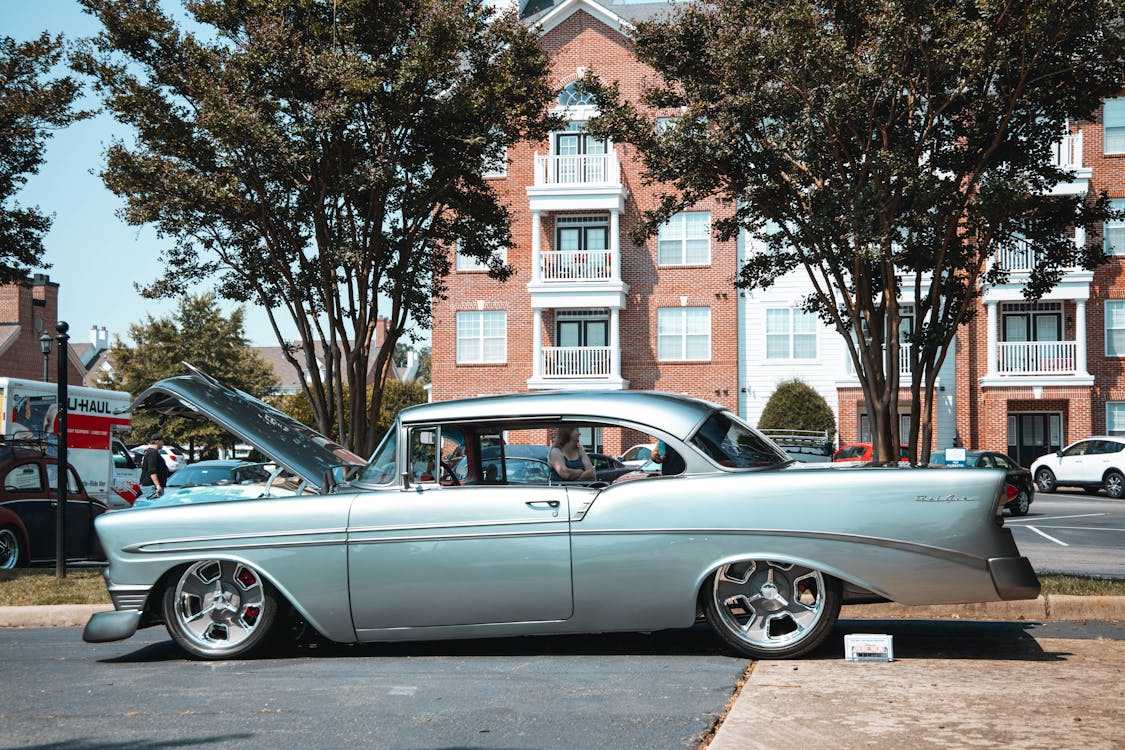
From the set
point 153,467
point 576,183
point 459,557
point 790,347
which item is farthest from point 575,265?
point 459,557

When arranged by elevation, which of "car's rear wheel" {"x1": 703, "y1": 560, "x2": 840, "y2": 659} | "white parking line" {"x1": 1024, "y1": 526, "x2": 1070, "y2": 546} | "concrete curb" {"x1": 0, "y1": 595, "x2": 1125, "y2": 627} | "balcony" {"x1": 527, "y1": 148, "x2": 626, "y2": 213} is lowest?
"white parking line" {"x1": 1024, "y1": 526, "x2": 1070, "y2": 546}

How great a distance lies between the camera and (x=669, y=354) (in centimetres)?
3728

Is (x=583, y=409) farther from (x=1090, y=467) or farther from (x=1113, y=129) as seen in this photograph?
(x=1113, y=129)

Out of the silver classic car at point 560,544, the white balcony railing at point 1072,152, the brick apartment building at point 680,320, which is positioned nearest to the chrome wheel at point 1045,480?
the brick apartment building at point 680,320

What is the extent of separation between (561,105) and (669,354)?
8.73 metres

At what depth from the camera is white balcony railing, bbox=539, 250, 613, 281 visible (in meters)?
36.6

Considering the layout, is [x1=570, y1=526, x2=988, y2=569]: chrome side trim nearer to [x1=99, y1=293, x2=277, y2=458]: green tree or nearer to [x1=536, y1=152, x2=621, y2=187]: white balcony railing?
[x1=536, y1=152, x2=621, y2=187]: white balcony railing

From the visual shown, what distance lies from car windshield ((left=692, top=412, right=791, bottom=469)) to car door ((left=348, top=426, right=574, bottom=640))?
93 centimetres

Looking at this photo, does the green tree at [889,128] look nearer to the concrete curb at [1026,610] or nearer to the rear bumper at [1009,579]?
the concrete curb at [1026,610]

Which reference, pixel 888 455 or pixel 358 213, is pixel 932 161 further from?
pixel 358 213

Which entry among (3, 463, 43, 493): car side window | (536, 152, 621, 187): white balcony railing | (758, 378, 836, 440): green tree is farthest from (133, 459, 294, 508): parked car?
(536, 152, 621, 187): white balcony railing

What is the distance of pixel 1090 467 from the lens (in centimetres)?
2923

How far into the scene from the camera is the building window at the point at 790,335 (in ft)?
122

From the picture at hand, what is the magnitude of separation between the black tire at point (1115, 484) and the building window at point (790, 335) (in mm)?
10407
